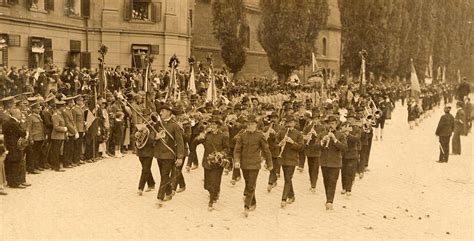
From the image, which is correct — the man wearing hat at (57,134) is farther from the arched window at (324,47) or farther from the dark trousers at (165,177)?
the arched window at (324,47)

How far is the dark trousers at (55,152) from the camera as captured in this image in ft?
50.6

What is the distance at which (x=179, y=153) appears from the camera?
1206cm

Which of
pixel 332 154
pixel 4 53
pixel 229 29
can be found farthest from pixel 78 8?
pixel 332 154

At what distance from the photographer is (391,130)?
28.6m

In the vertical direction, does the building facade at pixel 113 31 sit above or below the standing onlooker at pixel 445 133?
above

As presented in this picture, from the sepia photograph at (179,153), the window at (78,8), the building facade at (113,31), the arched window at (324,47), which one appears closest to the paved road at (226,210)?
the sepia photograph at (179,153)

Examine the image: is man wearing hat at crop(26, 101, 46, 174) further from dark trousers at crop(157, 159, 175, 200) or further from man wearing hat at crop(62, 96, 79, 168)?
dark trousers at crop(157, 159, 175, 200)

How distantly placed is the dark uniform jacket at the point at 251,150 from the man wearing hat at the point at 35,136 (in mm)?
5284

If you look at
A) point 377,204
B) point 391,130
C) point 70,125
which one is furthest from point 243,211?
point 391,130

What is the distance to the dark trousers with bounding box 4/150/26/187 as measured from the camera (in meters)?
13.3

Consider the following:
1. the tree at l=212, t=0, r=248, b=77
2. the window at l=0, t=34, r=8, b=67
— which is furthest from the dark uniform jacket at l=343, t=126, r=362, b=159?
the tree at l=212, t=0, r=248, b=77

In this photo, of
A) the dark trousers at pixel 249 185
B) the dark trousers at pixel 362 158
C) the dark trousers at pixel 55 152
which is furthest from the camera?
the dark trousers at pixel 362 158

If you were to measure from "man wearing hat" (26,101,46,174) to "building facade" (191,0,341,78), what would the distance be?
71.9 feet

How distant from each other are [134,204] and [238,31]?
24958 mm
